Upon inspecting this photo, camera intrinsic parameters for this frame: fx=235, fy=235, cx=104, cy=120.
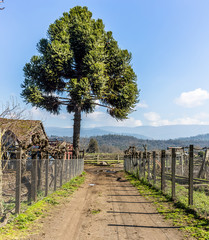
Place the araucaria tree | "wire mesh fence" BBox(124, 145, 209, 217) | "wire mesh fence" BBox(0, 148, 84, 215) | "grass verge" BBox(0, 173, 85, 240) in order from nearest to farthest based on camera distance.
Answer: "grass verge" BBox(0, 173, 85, 240)
"wire mesh fence" BBox(0, 148, 84, 215)
"wire mesh fence" BBox(124, 145, 209, 217)
the araucaria tree

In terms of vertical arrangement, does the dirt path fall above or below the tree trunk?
below

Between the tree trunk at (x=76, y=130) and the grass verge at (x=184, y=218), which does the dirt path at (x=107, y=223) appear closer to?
the grass verge at (x=184, y=218)

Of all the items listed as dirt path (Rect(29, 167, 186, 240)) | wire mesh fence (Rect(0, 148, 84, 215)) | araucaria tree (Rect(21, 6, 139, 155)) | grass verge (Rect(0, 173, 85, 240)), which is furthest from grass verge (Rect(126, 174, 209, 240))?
araucaria tree (Rect(21, 6, 139, 155))

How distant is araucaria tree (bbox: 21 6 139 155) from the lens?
23.3 metres

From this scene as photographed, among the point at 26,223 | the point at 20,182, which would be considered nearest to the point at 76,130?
the point at 20,182

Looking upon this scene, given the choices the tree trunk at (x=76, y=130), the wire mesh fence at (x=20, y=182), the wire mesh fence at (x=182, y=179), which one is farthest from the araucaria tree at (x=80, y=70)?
the wire mesh fence at (x=20, y=182)

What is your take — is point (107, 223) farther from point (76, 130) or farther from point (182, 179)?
point (76, 130)

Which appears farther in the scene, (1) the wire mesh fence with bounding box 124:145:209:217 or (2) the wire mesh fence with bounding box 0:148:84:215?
(1) the wire mesh fence with bounding box 124:145:209:217

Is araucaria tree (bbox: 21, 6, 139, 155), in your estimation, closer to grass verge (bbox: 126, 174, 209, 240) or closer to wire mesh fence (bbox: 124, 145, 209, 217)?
wire mesh fence (bbox: 124, 145, 209, 217)

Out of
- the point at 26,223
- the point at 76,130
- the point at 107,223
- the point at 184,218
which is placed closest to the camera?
the point at 26,223

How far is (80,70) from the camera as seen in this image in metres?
26.0

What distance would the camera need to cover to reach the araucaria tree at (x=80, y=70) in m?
23.3

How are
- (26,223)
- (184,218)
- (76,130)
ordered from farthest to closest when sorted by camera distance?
(76,130) → (184,218) → (26,223)

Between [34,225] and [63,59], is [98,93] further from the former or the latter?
[34,225]
